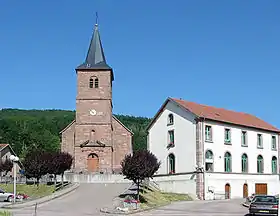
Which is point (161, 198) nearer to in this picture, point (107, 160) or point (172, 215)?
point (172, 215)

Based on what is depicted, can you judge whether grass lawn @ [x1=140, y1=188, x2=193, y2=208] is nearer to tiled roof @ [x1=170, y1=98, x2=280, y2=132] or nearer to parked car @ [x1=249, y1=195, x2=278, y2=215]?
parked car @ [x1=249, y1=195, x2=278, y2=215]

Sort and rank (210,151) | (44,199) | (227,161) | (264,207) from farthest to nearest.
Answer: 1. (227,161)
2. (210,151)
3. (44,199)
4. (264,207)

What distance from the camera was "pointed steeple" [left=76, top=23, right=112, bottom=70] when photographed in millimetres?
77500

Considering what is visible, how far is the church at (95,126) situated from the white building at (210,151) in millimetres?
15630

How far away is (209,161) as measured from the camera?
5378cm

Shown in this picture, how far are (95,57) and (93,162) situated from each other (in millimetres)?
16779

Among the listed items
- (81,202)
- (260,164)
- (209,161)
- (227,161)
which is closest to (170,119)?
(209,161)

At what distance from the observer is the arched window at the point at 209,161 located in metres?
53.5

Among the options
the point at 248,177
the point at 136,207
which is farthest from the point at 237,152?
the point at 136,207

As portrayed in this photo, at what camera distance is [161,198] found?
4441cm

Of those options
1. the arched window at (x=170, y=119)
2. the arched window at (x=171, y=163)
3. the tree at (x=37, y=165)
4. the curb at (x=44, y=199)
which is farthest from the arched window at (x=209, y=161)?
the tree at (x=37, y=165)

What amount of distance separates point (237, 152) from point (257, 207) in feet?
82.7

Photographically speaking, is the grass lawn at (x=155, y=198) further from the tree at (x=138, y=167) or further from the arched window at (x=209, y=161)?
the arched window at (x=209, y=161)

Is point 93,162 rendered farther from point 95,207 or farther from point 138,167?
point 95,207
